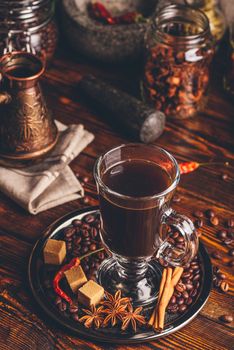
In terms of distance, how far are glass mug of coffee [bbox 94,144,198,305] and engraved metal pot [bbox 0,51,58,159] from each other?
0.38 meters

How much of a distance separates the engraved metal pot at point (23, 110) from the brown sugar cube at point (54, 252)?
325mm

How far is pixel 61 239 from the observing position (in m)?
1.61

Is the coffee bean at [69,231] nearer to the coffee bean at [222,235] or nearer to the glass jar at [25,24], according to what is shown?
the coffee bean at [222,235]

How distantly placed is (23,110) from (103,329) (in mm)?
637

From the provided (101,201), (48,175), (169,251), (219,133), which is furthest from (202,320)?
(219,133)

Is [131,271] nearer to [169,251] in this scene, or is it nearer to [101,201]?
[169,251]

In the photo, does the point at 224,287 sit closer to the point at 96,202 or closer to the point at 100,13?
the point at 96,202

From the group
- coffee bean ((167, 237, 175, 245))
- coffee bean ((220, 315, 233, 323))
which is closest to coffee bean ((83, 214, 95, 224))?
coffee bean ((167, 237, 175, 245))

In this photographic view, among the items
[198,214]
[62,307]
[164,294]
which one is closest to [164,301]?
[164,294]

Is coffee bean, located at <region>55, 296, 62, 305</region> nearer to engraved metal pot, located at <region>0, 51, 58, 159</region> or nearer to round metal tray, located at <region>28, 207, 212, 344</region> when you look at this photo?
round metal tray, located at <region>28, 207, 212, 344</region>

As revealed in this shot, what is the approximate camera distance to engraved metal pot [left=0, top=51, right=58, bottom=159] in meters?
1.65

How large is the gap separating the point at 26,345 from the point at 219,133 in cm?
95

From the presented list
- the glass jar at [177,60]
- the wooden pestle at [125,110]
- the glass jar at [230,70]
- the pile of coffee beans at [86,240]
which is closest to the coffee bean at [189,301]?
the pile of coffee beans at [86,240]

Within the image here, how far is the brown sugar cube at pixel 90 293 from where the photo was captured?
1425 millimetres
